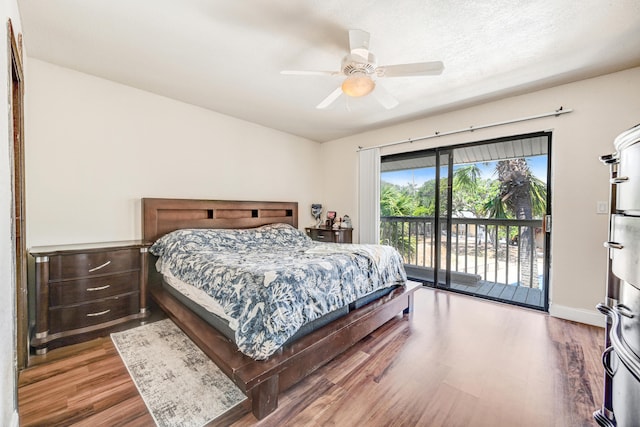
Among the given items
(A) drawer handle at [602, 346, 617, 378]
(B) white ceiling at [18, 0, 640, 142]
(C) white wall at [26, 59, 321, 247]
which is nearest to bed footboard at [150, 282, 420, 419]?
(C) white wall at [26, 59, 321, 247]

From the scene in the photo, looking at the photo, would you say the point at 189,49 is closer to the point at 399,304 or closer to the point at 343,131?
the point at 343,131

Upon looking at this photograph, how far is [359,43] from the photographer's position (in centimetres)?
179

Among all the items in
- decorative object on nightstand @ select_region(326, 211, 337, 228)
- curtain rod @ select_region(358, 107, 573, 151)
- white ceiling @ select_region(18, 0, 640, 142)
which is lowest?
decorative object on nightstand @ select_region(326, 211, 337, 228)

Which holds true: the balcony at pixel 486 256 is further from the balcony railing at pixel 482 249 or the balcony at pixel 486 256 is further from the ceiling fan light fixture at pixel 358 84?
the ceiling fan light fixture at pixel 358 84

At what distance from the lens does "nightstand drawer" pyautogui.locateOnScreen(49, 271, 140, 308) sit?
209cm

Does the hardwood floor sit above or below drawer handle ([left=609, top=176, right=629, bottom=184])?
below

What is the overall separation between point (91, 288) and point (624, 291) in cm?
345

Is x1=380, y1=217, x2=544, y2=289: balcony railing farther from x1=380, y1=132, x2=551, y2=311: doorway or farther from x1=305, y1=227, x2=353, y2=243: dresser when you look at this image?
x1=305, y1=227, x2=353, y2=243: dresser

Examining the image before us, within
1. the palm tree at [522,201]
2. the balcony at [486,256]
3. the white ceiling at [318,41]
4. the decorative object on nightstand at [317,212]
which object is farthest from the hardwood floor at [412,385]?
the decorative object on nightstand at [317,212]

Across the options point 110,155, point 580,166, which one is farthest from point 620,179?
point 110,155

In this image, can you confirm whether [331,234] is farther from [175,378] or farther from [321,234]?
[175,378]

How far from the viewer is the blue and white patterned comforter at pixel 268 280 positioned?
153 cm

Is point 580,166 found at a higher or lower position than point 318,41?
lower

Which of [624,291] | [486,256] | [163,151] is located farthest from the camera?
[486,256]
